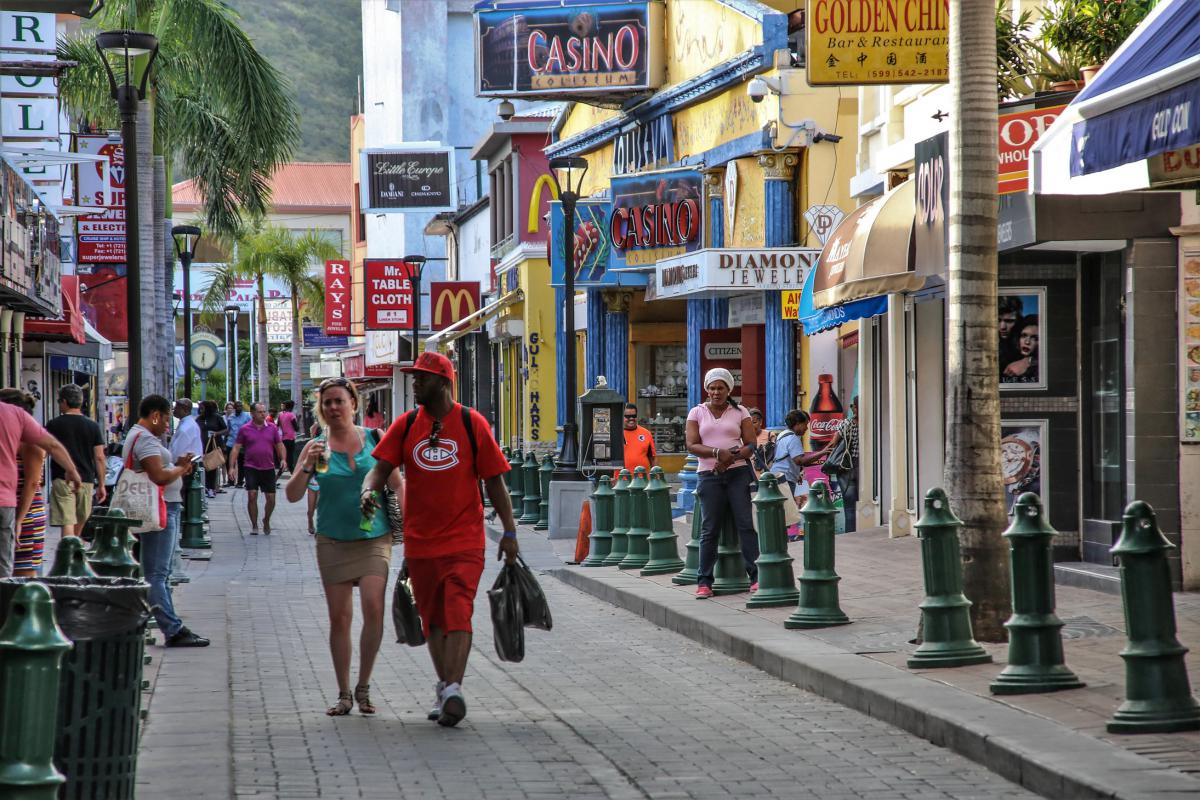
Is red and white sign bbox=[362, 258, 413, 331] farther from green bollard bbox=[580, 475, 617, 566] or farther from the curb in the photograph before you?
the curb

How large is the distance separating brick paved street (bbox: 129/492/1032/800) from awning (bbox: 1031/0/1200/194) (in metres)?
2.97

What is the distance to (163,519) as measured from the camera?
12016 millimetres

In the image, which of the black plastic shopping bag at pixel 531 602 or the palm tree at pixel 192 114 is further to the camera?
the palm tree at pixel 192 114

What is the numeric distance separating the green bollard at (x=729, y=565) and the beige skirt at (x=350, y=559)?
5.54 m

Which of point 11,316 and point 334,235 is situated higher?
point 334,235

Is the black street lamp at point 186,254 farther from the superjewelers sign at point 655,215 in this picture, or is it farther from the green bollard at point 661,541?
the green bollard at point 661,541

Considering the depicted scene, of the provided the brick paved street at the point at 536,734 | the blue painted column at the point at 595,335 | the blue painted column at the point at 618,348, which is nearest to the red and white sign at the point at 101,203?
the blue painted column at the point at 595,335

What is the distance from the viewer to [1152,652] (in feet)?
24.5

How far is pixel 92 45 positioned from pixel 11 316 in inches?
237

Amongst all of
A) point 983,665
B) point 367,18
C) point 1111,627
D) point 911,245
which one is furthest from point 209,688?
point 367,18

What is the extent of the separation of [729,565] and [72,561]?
26.0 ft

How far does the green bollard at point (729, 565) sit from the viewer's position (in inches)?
570

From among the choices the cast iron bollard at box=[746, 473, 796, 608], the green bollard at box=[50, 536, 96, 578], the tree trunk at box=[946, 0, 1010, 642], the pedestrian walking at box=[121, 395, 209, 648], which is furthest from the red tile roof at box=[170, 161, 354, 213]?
the green bollard at box=[50, 536, 96, 578]

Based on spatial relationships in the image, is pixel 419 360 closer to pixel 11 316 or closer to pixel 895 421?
pixel 895 421
